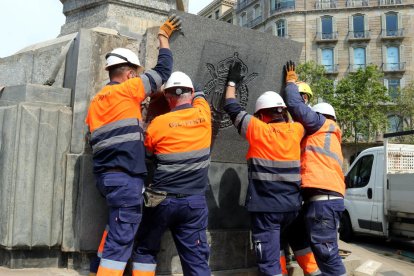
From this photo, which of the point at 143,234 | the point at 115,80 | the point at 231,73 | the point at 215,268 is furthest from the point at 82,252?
the point at 231,73

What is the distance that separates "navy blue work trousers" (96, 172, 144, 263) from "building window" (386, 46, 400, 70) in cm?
3789

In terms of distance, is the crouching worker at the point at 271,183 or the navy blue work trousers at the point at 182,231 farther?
the crouching worker at the point at 271,183

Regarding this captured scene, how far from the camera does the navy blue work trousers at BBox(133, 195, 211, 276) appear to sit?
3.22 metres

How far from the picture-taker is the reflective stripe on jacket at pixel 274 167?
365cm

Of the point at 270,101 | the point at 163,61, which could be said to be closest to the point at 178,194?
the point at 163,61

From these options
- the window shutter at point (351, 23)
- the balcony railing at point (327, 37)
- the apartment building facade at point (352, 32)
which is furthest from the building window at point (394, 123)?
the window shutter at point (351, 23)

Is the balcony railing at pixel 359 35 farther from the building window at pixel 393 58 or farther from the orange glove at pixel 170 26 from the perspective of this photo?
the orange glove at pixel 170 26

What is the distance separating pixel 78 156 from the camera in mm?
3740

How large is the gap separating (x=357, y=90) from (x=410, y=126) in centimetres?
634

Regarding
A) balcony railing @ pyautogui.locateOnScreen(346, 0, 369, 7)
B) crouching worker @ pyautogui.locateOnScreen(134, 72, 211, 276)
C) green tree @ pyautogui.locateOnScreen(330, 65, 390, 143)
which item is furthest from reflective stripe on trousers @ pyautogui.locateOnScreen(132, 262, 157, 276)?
balcony railing @ pyautogui.locateOnScreen(346, 0, 369, 7)

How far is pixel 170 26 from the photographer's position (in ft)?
12.7

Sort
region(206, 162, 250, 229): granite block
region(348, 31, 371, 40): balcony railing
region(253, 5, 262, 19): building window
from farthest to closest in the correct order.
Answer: region(253, 5, 262, 19): building window, region(348, 31, 371, 40): balcony railing, region(206, 162, 250, 229): granite block

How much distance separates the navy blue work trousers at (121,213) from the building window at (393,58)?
124 ft

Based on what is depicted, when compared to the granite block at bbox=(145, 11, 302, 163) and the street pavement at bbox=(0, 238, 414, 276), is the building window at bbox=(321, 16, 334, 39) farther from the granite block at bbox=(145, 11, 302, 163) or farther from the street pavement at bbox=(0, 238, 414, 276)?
the granite block at bbox=(145, 11, 302, 163)
